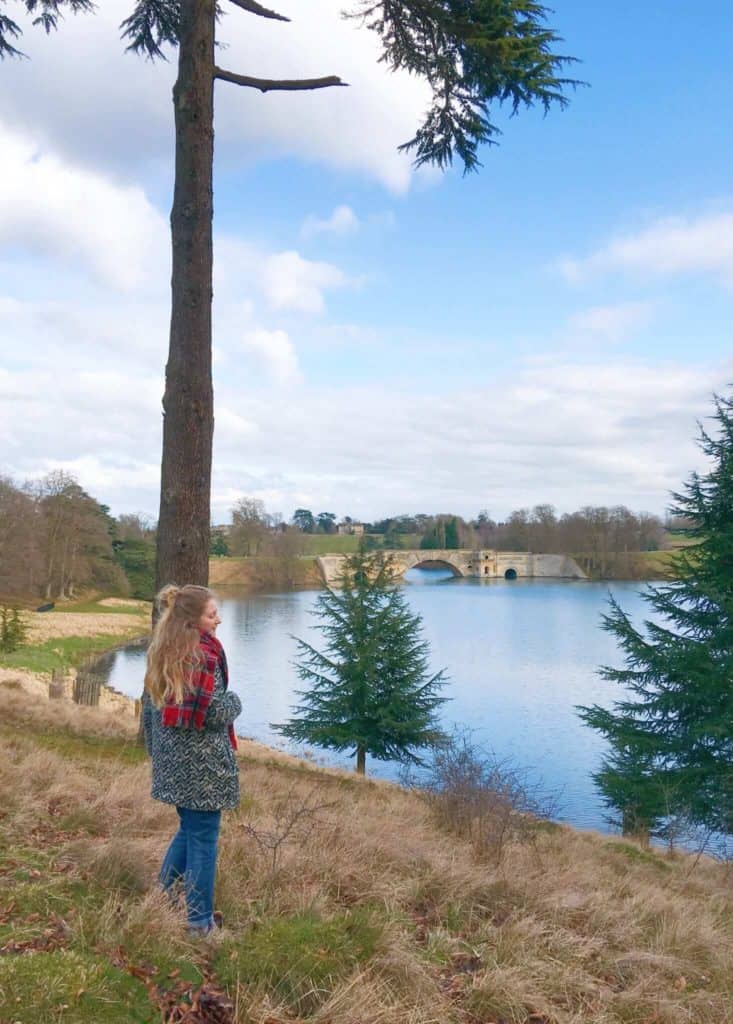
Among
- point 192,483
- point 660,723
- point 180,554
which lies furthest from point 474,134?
point 660,723

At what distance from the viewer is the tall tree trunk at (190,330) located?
23.4ft

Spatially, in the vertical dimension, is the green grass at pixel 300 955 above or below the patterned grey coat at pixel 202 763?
below

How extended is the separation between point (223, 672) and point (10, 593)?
45.5 metres

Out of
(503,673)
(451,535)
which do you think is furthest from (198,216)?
(451,535)

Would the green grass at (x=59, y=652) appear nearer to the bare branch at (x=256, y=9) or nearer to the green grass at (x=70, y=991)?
the bare branch at (x=256, y=9)

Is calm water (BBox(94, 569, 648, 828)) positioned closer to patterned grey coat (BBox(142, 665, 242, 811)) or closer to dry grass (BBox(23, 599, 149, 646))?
dry grass (BBox(23, 599, 149, 646))

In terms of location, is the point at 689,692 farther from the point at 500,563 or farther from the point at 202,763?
the point at 500,563

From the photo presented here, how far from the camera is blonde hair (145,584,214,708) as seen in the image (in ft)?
11.0

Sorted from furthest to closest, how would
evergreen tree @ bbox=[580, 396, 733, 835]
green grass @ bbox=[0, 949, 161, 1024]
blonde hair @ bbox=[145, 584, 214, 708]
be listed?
evergreen tree @ bbox=[580, 396, 733, 835] → blonde hair @ bbox=[145, 584, 214, 708] → green grass @ bbox=[0, 949, 161, 1024]

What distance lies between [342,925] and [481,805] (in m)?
2.87

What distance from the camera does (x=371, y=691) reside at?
1756 centimetres

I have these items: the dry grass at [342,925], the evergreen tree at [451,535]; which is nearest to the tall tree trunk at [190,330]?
the dry grass at [342,925]

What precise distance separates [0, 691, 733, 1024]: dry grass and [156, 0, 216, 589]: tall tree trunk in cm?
212

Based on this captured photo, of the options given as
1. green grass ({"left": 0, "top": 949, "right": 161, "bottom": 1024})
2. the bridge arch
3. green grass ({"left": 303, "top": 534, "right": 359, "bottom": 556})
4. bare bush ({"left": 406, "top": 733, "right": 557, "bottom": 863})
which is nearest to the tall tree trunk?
bare bush ({"left": 406, "top": 733, "right": 557, "bottom": 863})
